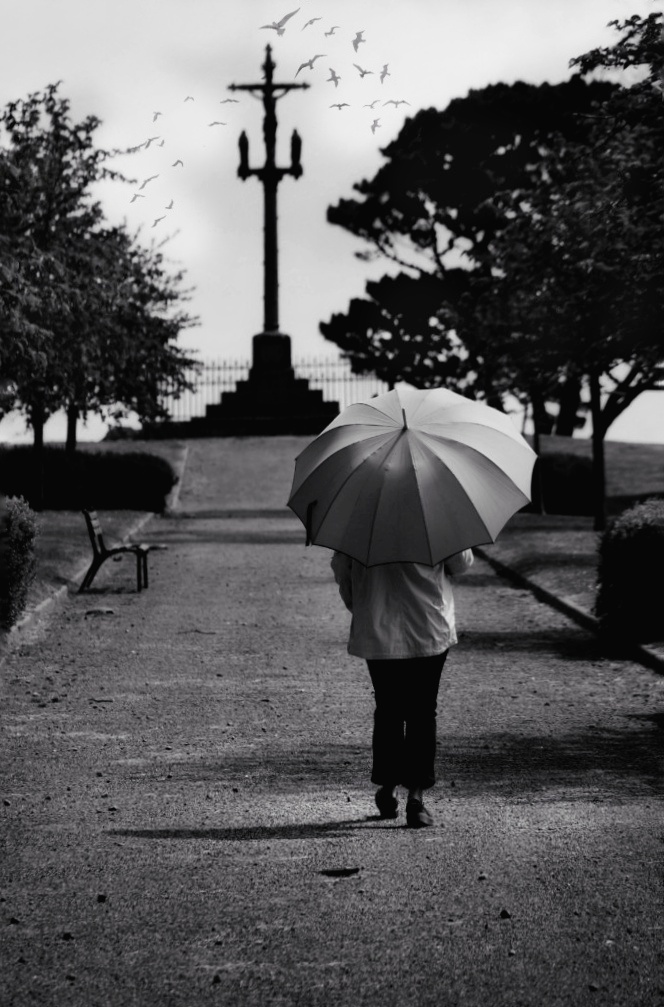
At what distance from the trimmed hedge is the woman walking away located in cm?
2592

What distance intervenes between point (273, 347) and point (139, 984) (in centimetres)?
4599

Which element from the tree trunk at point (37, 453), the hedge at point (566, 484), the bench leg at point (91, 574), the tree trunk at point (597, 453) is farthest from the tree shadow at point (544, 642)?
the hedge at point (566, 484)

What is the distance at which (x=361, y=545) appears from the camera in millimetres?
6844

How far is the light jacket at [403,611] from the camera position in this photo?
6.88 metres

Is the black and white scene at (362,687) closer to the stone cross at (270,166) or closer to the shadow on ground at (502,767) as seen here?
the shadow on ground at (502,767)

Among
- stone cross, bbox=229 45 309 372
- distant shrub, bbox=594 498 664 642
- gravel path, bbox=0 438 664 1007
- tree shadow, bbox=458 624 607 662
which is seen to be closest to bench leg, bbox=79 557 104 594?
gravel path, bbox=0 438 664 1007

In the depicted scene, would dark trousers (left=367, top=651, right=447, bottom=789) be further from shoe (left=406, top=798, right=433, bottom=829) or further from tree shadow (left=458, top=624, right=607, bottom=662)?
tree shadow (left=458, top=624, right=607, bottom=662)

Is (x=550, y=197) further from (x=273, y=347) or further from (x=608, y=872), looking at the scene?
(x=273, y=347)

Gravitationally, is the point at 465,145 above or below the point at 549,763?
above

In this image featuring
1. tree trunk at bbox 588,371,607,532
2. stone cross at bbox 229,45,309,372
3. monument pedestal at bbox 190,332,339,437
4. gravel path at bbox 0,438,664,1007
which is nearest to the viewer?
gravel path at bbox 0,438,664,1007

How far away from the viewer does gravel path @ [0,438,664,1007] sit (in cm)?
481

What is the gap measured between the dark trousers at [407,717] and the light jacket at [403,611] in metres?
0.12

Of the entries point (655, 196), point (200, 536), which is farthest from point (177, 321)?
point (655, 196)

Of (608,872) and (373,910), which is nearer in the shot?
(373,910)
